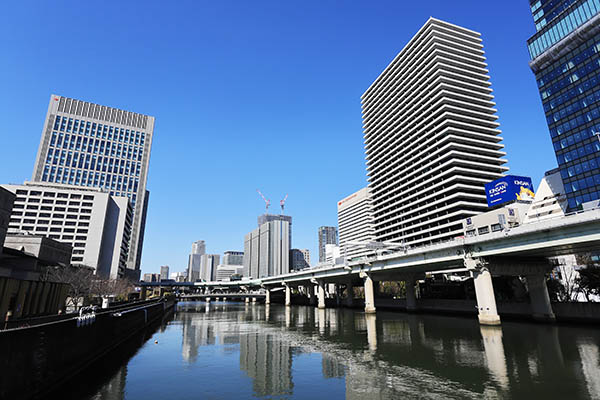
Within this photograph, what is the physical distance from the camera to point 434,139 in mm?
142875

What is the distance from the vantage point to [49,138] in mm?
182000

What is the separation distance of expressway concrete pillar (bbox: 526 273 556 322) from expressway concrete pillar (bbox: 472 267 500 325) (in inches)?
280

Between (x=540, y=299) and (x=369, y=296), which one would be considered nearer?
(x=540, y=299)

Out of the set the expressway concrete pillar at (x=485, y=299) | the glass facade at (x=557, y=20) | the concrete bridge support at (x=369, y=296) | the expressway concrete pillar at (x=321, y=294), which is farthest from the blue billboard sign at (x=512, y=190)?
the expressway concrete pillar at (x=485, y=299)

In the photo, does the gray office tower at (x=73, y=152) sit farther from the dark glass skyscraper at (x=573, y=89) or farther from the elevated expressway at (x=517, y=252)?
the dark glass skyscraper at (x=573, y=89)

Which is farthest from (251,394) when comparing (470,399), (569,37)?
(569,37)

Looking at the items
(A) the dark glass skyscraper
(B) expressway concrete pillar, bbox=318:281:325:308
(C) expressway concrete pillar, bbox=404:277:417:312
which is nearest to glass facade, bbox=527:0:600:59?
(A) the dark glass skyscraper

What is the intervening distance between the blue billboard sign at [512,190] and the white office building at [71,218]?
152433 mm

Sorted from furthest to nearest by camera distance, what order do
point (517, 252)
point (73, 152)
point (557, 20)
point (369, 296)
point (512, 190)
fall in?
1. point (73, 152)
2. point (557, 20)
3. point (512, 190)
4. point (369, 296)
5. point (517, 252)

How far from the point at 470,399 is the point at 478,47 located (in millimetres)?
181891

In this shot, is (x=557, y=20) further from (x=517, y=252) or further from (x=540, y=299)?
(x=540, y=299)

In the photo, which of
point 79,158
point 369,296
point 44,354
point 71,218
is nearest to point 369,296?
point 369,296

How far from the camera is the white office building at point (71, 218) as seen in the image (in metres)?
141

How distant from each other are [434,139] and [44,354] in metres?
148
